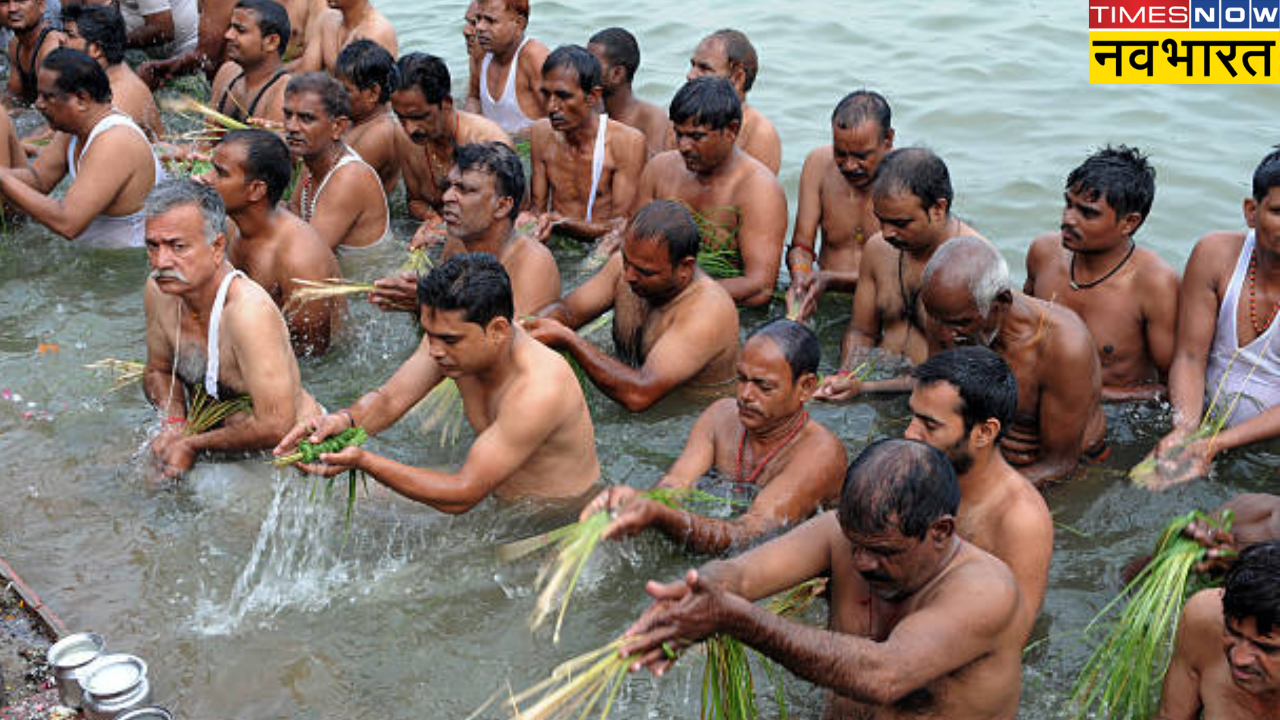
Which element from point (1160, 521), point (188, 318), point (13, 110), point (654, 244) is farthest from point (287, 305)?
point (13, 110)

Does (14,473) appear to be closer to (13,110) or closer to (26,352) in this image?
(26,352)

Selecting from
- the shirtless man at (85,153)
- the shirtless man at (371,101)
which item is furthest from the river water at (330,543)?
the shirtless man at (371,101)

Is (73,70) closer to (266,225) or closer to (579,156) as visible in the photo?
(266,225)

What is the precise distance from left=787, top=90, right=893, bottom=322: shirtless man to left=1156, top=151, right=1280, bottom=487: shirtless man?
1643 millimetres

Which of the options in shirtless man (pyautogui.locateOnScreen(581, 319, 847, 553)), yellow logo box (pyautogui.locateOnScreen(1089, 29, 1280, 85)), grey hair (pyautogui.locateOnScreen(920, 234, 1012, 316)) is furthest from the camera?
yellow logo box (pyautogui.locateOnScreen(1089, 29, 1280, 85))

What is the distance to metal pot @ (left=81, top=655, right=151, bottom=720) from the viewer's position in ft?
13.7

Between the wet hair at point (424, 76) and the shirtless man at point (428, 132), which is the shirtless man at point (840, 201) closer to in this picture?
the shirtless man at point (428, 132)

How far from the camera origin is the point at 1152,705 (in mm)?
4188

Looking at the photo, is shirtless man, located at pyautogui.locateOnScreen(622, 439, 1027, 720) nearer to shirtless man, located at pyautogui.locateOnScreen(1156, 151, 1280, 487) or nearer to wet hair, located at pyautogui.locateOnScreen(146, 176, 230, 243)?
shirtless man, located at pyautogui.locateOnScreen(1156, 151, 1280, 487)

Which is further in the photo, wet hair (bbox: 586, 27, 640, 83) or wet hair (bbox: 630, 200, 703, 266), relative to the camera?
wet hair (bbox: 586, 27, 640, 83)

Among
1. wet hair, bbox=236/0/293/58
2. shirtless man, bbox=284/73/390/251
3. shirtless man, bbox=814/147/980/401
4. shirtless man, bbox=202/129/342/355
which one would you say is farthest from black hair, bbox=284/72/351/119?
shirtless man, bbox=814/147/980/401

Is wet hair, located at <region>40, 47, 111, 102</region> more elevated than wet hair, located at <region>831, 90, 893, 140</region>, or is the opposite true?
wet hair, located at <region>40, 47, 111, 102</region>

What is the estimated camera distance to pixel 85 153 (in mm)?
7250

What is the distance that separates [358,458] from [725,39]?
4.09 meters
